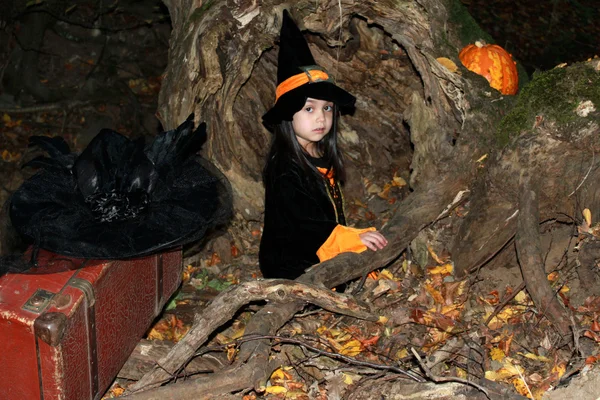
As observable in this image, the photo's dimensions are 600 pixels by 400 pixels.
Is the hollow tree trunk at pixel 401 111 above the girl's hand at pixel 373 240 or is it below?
above

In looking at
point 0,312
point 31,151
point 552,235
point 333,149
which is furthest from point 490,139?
point 31,151

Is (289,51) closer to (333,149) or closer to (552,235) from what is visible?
(333,149)

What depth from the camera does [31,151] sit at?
31.2 feet

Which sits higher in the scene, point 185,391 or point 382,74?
point 382,74

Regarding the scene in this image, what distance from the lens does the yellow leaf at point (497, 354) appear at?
4227mm

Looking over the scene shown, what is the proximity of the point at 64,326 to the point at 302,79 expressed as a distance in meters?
2.41

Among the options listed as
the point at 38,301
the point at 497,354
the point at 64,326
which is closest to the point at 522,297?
the point at 497,354

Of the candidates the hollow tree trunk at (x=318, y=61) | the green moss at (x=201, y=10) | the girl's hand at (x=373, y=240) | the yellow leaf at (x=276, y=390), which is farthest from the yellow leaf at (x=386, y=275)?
the green moss at (x=201, y=10)

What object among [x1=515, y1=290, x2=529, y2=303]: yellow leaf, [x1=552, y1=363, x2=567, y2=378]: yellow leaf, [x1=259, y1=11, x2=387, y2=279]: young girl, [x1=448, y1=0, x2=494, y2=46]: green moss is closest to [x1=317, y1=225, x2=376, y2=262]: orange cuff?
[x1=259, y1=11, x2=387, y2=279]: young girl

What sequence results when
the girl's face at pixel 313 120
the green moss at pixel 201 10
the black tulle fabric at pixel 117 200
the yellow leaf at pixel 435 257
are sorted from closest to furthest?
the black tulle fabric at pixel 117 200
the girl's face at pixel 313 120
the yellow leaf at pixel 435 257
the green moss at pixel 201 10

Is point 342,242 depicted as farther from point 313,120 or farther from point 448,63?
point 448,63

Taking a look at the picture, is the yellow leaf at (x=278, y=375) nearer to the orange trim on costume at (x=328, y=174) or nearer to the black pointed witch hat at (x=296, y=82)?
the orange trim on costume at (x=328, y=174)

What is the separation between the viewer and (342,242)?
16.5ft

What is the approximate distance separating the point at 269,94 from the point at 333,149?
1.61 meters
